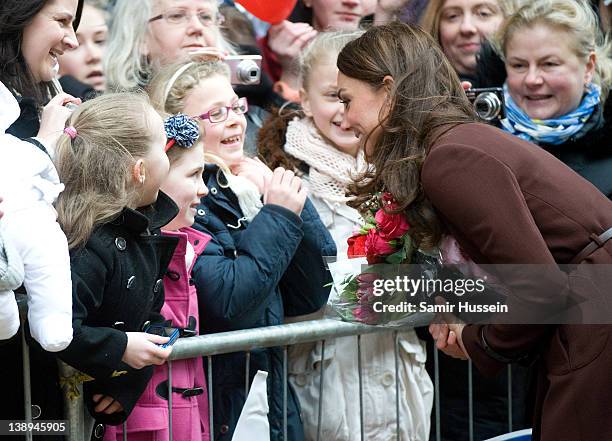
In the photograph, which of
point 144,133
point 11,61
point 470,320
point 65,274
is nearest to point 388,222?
point 470,320

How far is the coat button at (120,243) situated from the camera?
339cm

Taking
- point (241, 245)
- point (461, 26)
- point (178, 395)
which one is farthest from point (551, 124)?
point (178, 395)

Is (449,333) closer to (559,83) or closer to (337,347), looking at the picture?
(337,347)

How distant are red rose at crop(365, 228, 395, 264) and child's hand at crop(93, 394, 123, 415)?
94cm

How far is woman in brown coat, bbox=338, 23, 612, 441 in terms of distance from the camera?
314cm

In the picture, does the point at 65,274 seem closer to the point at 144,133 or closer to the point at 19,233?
the point at 19,233

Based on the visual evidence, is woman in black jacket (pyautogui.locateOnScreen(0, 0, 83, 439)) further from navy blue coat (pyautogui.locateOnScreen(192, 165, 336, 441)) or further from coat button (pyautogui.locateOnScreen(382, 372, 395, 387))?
coat button (pyautogui.locateOnScreen(382, 372, 395, 387))

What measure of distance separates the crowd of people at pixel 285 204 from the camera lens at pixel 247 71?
0.03m

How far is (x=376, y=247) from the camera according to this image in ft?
11.8

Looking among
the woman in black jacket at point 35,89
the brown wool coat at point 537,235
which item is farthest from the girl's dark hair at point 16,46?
the brown wool coat at point 537,235

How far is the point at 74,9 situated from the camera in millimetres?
3990

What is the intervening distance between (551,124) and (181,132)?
6.33ft

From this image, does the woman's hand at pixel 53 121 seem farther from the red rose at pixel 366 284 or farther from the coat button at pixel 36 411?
the red rose at pixel 366 284

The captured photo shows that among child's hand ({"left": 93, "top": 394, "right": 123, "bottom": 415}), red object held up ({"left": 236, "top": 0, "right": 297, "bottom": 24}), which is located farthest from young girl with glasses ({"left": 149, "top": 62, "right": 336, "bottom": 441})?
red object held up ({"left": 236, "top": 0, "right": 297, "bottom": 24})
